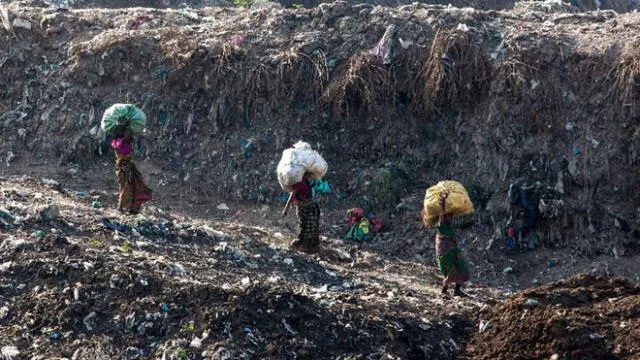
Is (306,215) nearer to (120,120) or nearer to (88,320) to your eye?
(120,120)

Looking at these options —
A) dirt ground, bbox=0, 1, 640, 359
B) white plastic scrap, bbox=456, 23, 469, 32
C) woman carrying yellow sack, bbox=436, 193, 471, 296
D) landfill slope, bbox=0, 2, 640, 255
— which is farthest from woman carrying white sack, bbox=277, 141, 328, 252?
white plastic scrap, bbox=456, 23, 469, 32

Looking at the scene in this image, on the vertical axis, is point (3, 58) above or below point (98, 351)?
above

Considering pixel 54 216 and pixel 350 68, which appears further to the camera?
pixel 350 68

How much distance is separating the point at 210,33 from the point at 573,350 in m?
7.51

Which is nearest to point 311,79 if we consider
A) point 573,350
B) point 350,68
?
point 350,68

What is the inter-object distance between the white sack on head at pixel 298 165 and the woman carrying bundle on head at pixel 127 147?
1569 mm

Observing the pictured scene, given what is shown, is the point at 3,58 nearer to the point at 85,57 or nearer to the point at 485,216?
the point at 85,57

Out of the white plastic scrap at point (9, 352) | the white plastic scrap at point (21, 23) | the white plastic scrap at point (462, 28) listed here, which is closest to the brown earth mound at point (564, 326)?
the white plastic scrap at point (9, 352)

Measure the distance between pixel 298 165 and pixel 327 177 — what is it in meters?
2.17

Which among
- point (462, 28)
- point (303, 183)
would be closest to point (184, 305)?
point (303, 183)

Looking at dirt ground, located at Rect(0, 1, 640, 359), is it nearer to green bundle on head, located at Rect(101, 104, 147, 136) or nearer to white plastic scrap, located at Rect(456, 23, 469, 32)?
white plastic scrap, located at Rect(456, 23, 469, 32)

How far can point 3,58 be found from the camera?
13898 millimetres

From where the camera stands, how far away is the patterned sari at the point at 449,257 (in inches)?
363

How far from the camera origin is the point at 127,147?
10.5 metres
